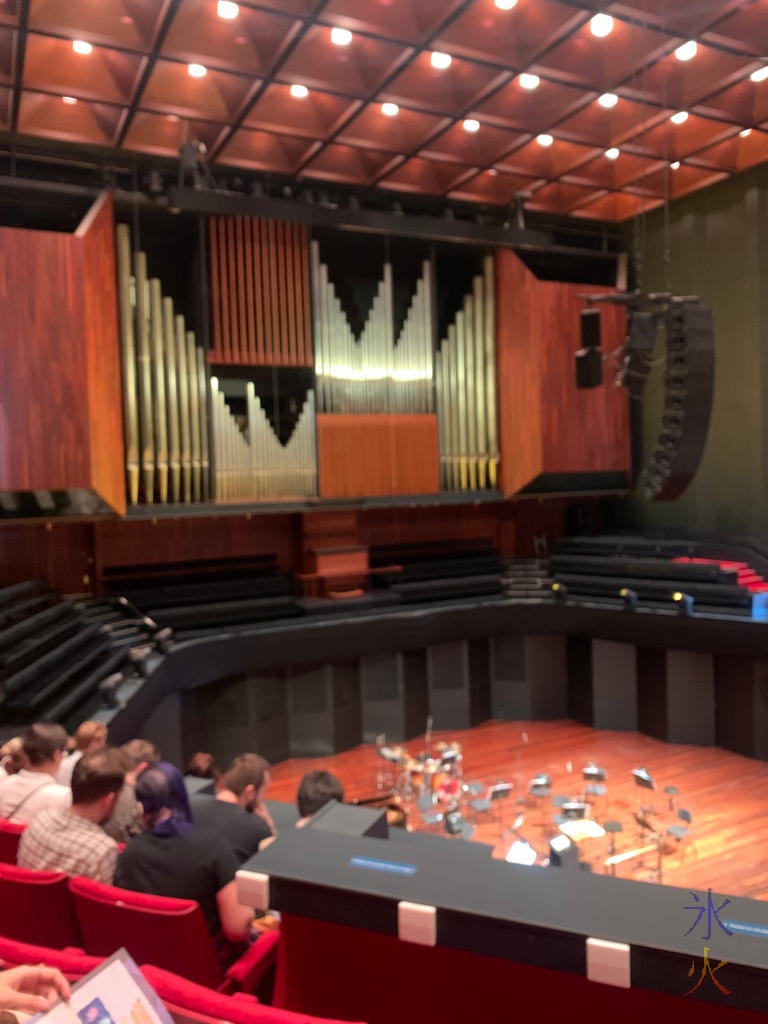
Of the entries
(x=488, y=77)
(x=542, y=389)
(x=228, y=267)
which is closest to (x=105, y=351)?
(x=228, y=267)

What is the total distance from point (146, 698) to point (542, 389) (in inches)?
176

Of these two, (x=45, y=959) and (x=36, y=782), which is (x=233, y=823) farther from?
(x=36, y=782)

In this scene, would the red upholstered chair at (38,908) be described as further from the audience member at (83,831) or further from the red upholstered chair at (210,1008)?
the red upholstered chair at (210,1008)

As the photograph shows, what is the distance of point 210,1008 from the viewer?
1.47 meters

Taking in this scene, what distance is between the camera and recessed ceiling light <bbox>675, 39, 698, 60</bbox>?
5039 mm

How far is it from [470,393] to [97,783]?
580 centimetres

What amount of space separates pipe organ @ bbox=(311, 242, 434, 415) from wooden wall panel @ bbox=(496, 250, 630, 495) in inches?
32.3

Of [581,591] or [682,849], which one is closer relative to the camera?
[682,849]

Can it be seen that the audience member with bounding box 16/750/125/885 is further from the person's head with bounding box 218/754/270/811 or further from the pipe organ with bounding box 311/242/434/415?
the pipe organ with bounding box 311/242/434/415

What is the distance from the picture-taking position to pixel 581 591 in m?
7.29

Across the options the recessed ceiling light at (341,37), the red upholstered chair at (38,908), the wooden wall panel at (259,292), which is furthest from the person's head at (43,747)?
the recessed ceiling light at (341,37)

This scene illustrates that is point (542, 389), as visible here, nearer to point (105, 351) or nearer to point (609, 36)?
point (609, 36)

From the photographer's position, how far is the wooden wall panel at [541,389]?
7.48 m

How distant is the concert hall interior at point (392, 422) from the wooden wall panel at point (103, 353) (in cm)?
4
